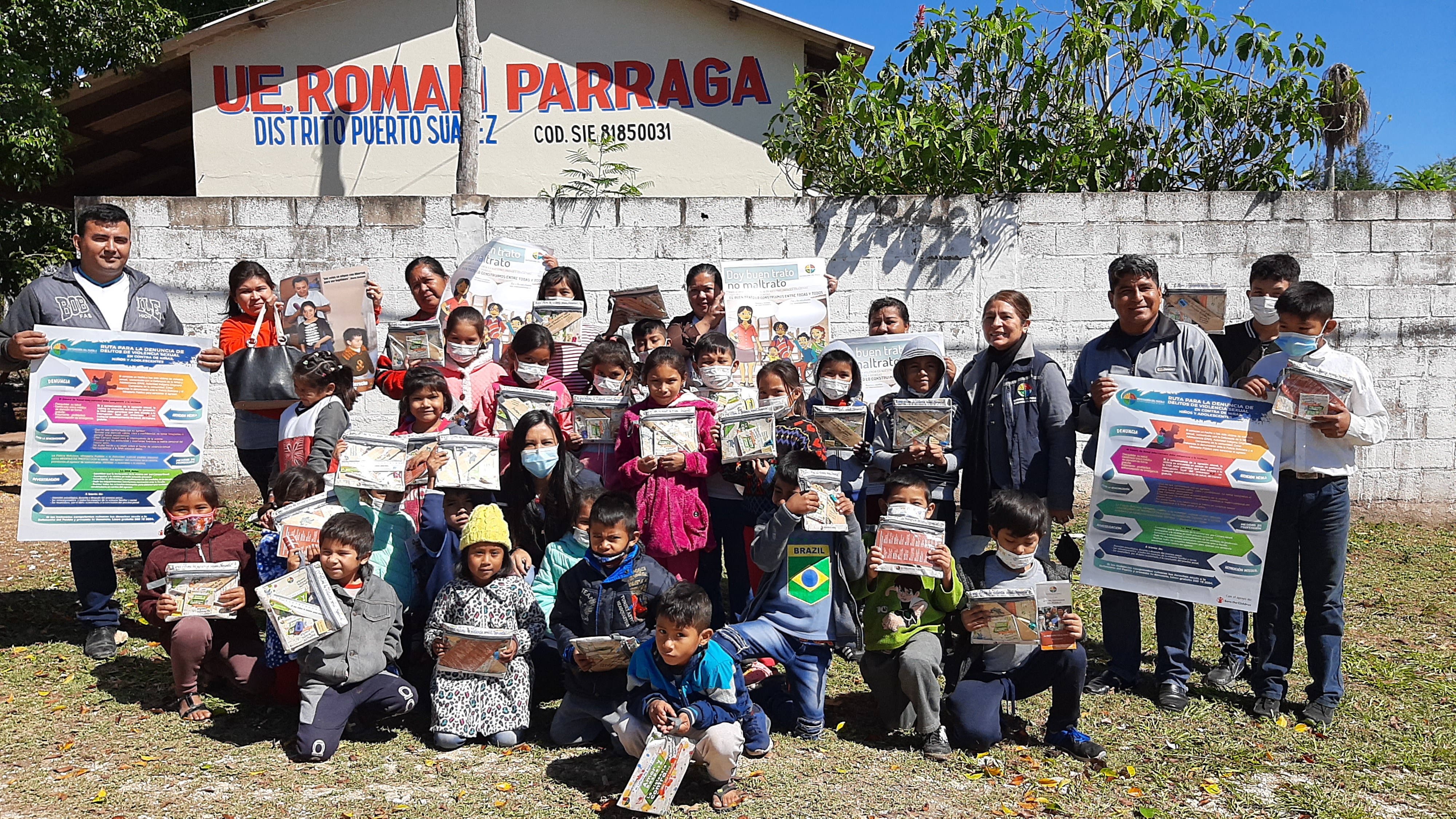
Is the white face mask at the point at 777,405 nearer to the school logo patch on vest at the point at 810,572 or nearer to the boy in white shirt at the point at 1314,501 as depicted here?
the school logo patch on vest at the point at 810,572

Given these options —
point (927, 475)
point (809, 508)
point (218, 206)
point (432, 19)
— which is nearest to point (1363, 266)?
point (927, 475)

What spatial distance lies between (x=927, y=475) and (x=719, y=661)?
1472mm

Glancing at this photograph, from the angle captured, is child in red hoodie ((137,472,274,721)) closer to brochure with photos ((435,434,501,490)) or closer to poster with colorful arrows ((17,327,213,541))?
poster with colorful arrows ((17,327,213,541))

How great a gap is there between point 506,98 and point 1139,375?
9820mm

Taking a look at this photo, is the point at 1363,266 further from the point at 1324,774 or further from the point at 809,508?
the point at 809,508

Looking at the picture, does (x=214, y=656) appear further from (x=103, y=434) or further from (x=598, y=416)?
(x=598, y=416)

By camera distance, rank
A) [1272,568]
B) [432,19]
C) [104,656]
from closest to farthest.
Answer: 1. [1272,568]
2. [104,656]
3. [432,19]

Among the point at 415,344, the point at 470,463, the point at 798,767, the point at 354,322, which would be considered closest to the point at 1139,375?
the point at 798,767

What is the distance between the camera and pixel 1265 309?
16.4ft

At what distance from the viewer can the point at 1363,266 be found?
7.53 metres

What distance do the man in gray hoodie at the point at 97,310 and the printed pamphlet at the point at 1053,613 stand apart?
157 inches

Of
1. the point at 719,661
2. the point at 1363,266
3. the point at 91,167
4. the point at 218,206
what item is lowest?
the point at 719,661

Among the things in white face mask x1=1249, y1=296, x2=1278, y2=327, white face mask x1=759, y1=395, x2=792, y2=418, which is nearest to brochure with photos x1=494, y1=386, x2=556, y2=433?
white face mask x1=759, y1=395, x2=792, y2=418

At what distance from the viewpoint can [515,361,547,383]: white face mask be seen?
517 centimetres
